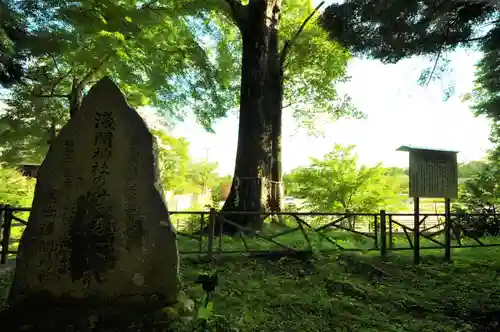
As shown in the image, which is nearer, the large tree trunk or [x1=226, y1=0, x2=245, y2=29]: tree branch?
the large tree trunk

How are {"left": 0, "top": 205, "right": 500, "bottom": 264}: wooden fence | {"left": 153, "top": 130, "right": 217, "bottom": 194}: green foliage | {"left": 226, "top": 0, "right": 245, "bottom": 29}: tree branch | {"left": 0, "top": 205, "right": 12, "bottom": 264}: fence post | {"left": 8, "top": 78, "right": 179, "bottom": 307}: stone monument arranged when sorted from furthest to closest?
{"left": 153, "top": 130, "right": 217, "bottom": 194}: green foliage, {"left": 226, "top": 0, "right": 245, "bottom": 29}: tree branch, {"left": 0, "top": 205, "right": 500, "bottom": 264}: wooden fence, {"left": 0, "top": 205, "right": 12, "bottom": 264}: fence post, {"left": 8, "top": 78, "right": 179, "bottom": 307}: stone monument

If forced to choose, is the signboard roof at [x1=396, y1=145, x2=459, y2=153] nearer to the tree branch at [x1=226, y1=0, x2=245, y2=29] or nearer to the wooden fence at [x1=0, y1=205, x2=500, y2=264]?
the wooden fence at [x1=0, y1=205, x2=500, y2=264]

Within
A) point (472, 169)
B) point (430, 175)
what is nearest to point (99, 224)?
point (430, 175)

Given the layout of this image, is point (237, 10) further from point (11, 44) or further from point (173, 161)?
point (173, 161)

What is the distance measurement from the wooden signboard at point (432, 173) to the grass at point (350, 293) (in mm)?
1378

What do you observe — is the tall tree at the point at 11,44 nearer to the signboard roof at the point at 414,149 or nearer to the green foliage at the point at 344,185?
the signboard roof at the point at 414,149

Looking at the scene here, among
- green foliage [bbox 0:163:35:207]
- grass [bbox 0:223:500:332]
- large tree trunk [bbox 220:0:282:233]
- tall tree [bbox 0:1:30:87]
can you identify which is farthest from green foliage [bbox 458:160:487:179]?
green foliage [bbox 0:163:35:207]

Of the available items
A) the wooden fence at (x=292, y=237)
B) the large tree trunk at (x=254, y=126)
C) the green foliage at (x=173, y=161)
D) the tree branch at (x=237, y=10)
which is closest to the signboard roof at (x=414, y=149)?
the wooden fence at (x=292, y=237)

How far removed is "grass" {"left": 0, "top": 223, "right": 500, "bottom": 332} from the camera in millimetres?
3623

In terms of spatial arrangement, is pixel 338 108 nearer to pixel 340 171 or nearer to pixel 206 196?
pixel 340 171

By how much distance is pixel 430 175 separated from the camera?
634 centimetres

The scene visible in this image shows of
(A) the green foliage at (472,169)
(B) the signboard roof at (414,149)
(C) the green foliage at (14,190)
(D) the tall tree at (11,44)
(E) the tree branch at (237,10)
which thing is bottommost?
(C) the green foliage at (14,190)

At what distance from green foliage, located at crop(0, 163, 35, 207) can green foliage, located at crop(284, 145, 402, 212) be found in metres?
10.6

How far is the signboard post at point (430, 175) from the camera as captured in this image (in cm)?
627
